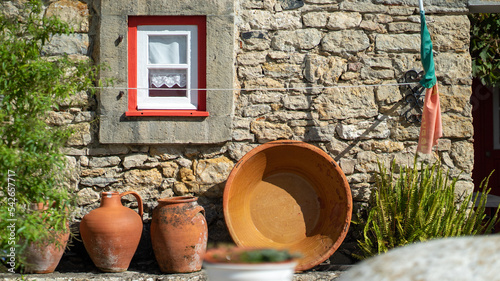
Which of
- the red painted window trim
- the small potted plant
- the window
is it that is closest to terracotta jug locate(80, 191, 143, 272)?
the window

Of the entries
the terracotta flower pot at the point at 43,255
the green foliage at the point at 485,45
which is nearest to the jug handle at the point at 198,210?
the terracotta flower pot at the point at 43,255

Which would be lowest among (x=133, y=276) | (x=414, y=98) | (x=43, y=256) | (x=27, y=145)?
(x=133, y=276)

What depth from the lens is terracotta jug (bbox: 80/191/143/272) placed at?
381cm

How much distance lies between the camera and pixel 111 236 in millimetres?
3803

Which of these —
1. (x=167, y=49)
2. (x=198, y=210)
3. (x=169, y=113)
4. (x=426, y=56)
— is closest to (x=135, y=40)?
(x=167, y=49)

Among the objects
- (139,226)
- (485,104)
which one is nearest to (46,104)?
(139,226)

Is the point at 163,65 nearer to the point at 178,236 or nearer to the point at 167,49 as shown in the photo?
the point at 167,49

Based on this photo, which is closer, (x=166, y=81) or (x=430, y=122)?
(x=430, y=122)

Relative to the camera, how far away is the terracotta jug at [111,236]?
12.5 ft

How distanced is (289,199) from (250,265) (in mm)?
2552

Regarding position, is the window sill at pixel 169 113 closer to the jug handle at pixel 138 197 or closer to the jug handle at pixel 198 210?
the jug handle at pixel 138 197

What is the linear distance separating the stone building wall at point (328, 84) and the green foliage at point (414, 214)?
1.09 feet

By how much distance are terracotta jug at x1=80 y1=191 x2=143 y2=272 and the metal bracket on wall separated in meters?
2.39

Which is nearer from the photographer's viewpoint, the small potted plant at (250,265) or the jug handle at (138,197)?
the small potted plant at (250,265)
